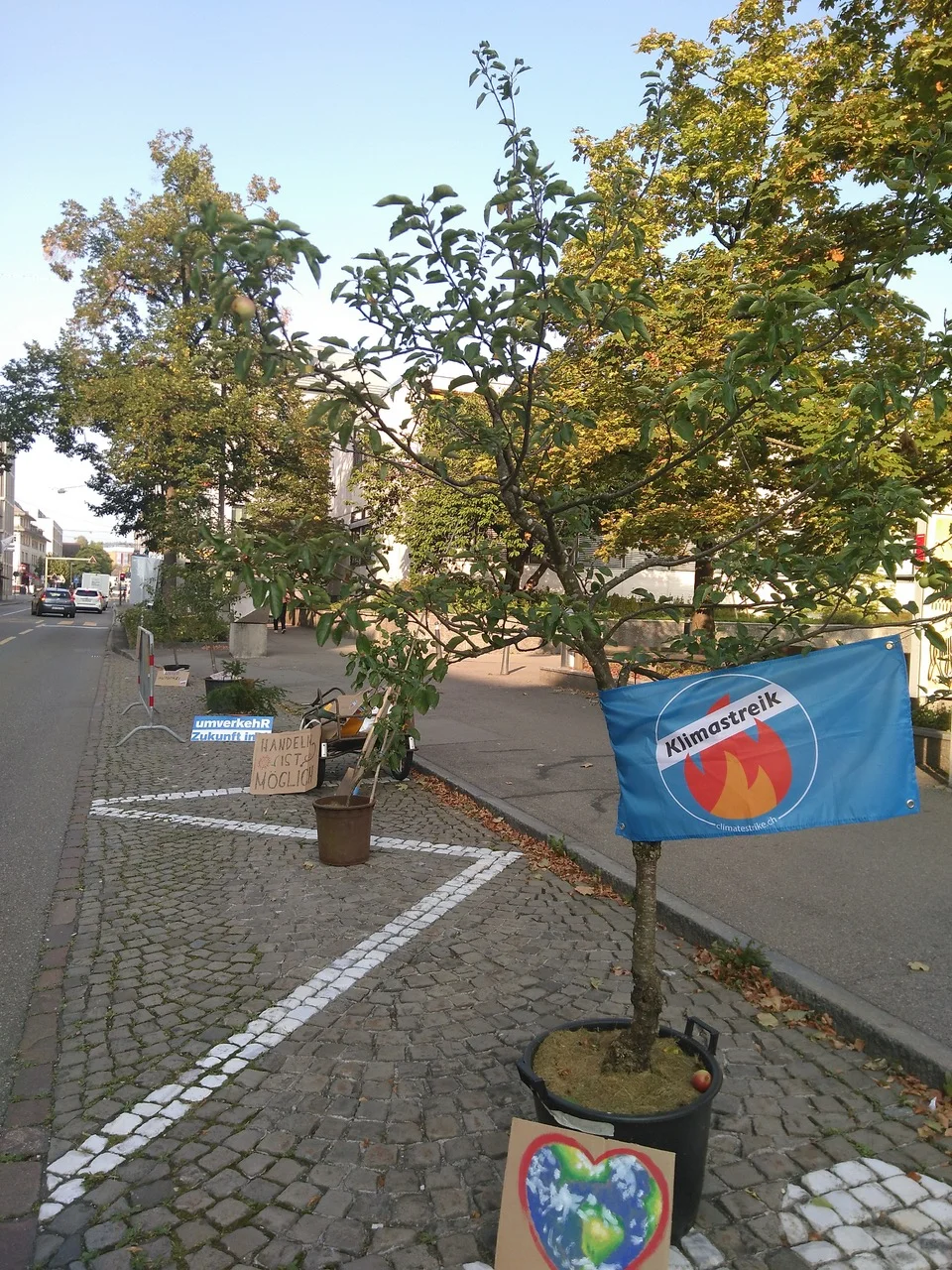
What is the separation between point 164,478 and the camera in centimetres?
2830

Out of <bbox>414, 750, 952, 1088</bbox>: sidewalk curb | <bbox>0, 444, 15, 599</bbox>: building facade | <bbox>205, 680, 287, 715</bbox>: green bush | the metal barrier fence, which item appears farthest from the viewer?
<bbox>0, 444, 15, 599</bbox>: building facade

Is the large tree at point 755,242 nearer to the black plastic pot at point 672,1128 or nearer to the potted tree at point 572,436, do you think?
the potted tree at point 572,436

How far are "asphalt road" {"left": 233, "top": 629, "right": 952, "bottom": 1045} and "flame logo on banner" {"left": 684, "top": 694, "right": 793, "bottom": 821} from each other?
1795 mm

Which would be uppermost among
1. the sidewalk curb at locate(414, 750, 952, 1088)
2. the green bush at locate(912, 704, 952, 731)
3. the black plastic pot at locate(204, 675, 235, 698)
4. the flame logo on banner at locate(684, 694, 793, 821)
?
the flame logo on banner at locate(684, 694, 793, 821)

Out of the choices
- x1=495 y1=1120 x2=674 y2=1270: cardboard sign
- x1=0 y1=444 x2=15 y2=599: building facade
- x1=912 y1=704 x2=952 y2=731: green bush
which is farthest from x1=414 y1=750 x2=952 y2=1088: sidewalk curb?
x1=0 y1=444 x2=15 y2=599: building facade

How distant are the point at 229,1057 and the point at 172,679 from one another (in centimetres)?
1412

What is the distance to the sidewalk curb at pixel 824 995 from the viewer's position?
3754 millimetres

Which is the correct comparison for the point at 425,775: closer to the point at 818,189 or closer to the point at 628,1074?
the point at 628,1074

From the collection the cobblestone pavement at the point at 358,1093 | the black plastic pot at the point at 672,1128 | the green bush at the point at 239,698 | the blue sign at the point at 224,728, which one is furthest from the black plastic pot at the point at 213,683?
the black plastic pot at the point at 672,1128

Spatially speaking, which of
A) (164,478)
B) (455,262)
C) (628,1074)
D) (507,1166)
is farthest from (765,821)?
(164,478)

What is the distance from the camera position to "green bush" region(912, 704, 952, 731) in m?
8.92

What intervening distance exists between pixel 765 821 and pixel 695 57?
624 inches

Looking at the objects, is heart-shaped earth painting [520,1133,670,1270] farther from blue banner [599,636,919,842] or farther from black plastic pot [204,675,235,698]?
black plastic pot [204,675,235,698]

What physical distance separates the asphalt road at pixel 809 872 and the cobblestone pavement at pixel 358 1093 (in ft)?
1.95
